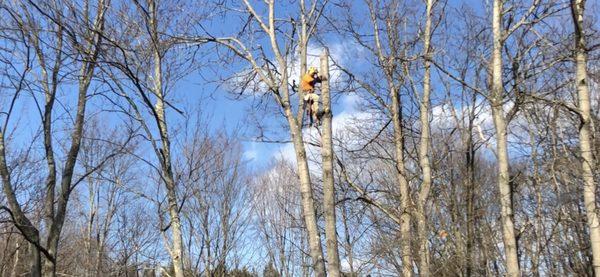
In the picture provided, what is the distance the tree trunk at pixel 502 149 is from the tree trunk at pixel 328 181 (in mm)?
2887

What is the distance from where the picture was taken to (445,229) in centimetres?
1580

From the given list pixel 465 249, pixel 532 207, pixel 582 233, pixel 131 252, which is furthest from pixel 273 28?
pixel 131 252

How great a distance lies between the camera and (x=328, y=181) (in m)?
6.18

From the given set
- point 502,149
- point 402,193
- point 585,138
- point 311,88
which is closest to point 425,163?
point 402,193

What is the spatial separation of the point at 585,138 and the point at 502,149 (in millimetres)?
1205

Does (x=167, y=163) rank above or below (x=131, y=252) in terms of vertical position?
above

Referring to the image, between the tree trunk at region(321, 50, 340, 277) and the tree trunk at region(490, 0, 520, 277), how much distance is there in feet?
9.47

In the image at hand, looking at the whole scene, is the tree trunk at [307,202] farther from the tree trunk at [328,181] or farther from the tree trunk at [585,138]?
the tree trunk at [585,138]

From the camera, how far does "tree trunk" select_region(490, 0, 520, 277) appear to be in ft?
25.3

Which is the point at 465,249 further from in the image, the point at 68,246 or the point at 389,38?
the point at 68,246

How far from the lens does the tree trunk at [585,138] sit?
273 inches

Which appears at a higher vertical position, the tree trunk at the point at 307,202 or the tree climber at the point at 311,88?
the tree climber at the point at 311,88

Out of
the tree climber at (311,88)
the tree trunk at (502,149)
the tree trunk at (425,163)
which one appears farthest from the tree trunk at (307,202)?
the tree trunk at (425,163)

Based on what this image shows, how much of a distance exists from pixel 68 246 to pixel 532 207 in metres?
21.4
